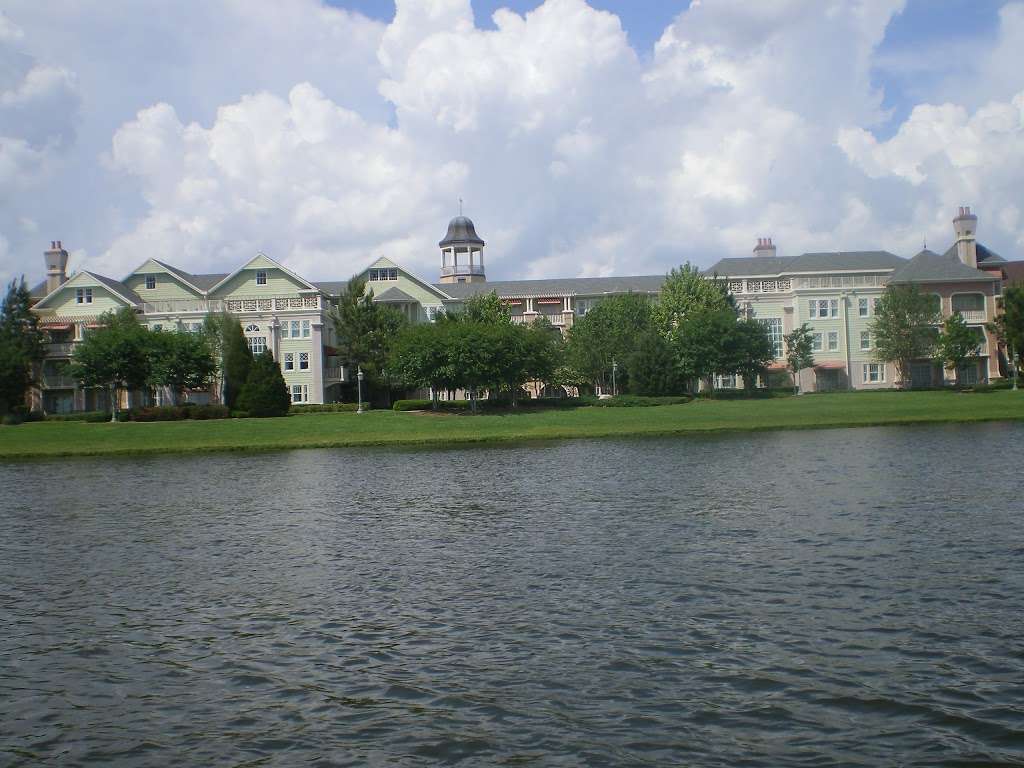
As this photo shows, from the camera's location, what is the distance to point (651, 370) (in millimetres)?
74375

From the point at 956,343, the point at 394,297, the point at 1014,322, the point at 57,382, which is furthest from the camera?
the point at 394,297

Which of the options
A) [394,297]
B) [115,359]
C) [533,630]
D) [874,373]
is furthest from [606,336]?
[533,630]

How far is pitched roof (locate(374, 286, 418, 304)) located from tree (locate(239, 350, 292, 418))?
22107mm

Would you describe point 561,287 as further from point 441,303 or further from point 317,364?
point 317,364

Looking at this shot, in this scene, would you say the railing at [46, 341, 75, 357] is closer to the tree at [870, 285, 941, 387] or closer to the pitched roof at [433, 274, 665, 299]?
the pitched roof at [433, 274, 665, 299]

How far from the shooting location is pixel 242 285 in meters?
85.4

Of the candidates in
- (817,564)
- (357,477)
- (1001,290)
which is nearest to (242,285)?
(357,477)

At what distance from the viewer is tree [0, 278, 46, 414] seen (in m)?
73.9

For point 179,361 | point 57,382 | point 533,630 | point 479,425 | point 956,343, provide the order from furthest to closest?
point 57,382, point 956,343, point 179,361, point 479,425, point 533,630

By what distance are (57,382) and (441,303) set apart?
111 ft

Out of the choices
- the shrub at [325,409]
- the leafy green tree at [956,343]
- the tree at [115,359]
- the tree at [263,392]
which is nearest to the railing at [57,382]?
the tree at [115,359]

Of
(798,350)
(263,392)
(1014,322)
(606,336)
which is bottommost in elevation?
(263,392)

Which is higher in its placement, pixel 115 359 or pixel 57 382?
pixel 115 359

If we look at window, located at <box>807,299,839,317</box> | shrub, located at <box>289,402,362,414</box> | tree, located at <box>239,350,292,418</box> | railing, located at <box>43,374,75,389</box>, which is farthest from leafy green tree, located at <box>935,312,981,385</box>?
railing, located at <box>43,374,75,389</box>
